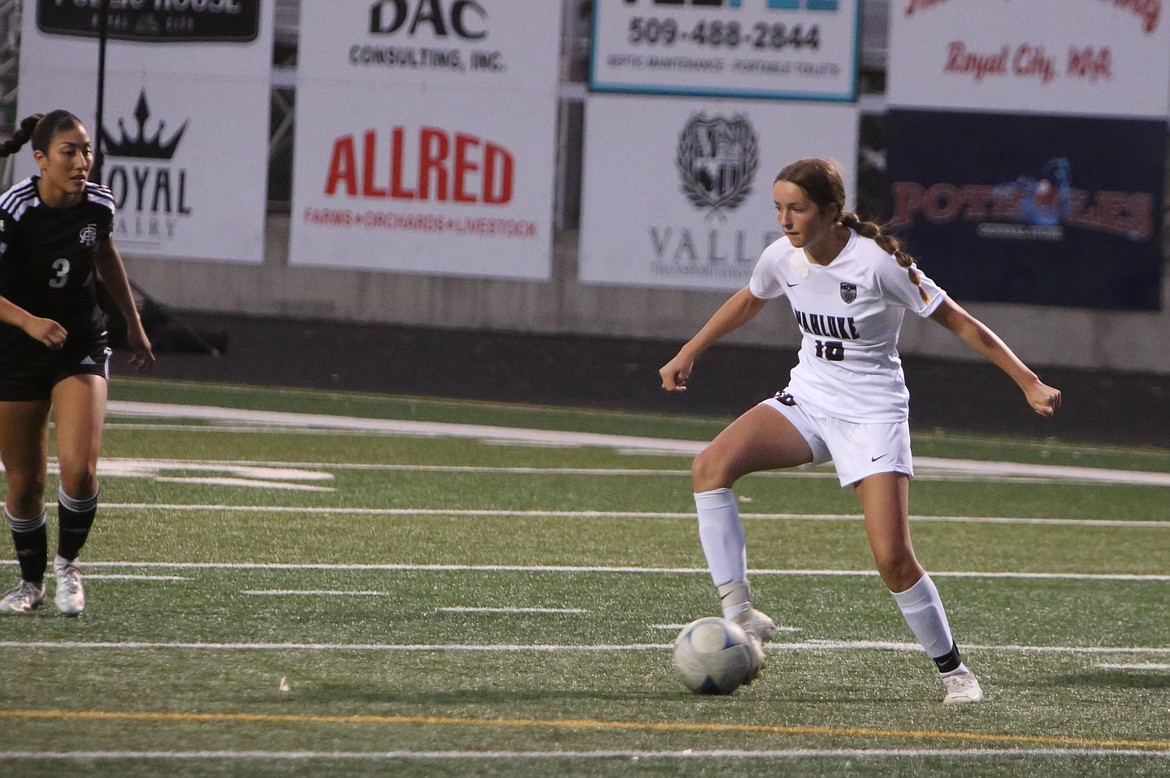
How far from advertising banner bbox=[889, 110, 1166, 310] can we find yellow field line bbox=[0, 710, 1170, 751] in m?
17.2

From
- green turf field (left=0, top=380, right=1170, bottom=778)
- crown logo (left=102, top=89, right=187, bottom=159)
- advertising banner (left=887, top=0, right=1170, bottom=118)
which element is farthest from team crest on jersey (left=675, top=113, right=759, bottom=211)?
green turf field (left=0, top=380, right=1170, bottom=778)

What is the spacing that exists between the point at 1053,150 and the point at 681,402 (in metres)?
6.51

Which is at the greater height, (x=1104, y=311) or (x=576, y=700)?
(x=1104, y=311)

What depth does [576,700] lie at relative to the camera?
19.5 feet

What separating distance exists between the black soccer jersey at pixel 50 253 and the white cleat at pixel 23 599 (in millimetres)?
979

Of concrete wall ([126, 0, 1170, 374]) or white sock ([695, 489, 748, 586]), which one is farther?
concrete wall ([126, 0, 1170, 374])

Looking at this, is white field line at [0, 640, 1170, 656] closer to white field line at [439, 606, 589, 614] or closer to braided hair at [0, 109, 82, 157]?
white field line at [439, 606, 589, 614]

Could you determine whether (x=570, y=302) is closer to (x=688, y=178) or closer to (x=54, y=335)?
(x=688, y=178)

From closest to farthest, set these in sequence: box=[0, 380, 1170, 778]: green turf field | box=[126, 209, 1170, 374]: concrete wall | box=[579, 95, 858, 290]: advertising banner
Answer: box=[0, 380, 1170, 778]: green turf field < box=[126, 209, 1170, 374]: concrete wall < box=[579, 95, 858, 290]: advertising banner

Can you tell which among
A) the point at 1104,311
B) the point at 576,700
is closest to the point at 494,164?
the point at 1104,311

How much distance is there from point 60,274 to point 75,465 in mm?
710

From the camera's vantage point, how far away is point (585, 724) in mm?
5555

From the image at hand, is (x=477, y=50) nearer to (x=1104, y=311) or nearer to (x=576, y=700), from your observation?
(x=1104, y=311)

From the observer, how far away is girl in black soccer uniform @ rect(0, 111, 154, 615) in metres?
6.75
